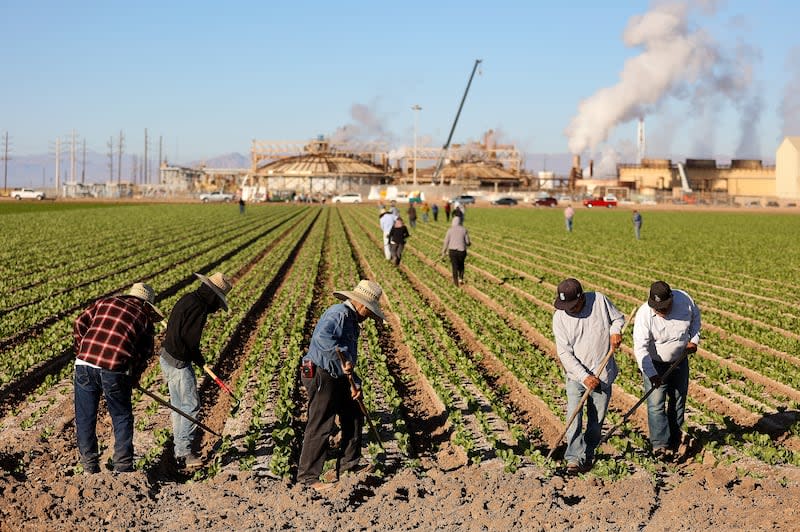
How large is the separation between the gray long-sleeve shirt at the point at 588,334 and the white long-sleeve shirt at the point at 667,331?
0.59m

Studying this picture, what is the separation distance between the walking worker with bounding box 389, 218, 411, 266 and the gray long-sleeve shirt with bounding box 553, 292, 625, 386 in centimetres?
1864

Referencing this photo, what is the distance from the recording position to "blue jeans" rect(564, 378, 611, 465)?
345 inches

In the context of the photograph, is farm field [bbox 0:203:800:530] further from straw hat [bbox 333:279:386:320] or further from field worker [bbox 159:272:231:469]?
straw hat [bbox 333:279:386:320]

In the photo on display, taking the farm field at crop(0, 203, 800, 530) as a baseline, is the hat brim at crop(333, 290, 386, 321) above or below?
above

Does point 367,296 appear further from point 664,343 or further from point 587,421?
point 664,343

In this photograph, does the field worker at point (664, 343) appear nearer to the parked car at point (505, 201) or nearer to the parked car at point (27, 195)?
the parked car at point (505, 201)

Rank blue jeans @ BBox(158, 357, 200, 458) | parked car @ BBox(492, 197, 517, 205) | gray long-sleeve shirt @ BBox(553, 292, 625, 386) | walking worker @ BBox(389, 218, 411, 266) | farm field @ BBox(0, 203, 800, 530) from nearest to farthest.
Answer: farm field @ BBox(0, 203, 800, 530) < gray long-sleeve shirt @ BBox(553, 292, 625, 386) < blue jeans @ BBox(158, 357, 200, 458) < walking worker @ BBox(389, 218, 411, 266) < parked car @ BBox(492, 197, 517, 205)

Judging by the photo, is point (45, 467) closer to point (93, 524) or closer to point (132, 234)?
point (93, 524)

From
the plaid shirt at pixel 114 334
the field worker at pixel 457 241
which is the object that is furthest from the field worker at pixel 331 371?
the field worker at pixel 457 241

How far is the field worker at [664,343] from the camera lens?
29.7 ft

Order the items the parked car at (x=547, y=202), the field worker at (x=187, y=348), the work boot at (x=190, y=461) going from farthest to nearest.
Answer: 1. the parked car at (x=547, y=202)
2. the work boot at (x=190, y=461)
3. the field worker at (x=187, y=348)

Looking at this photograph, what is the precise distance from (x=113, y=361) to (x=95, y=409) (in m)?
0.60

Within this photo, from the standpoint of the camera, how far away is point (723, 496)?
8.48 m

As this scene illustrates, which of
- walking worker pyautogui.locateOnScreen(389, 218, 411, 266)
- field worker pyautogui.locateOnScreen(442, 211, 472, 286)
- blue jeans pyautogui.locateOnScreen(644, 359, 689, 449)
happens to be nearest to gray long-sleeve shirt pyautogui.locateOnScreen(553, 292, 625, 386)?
blue jeans pyautogui.locateOnScreen(644, 359, 689, 449)
